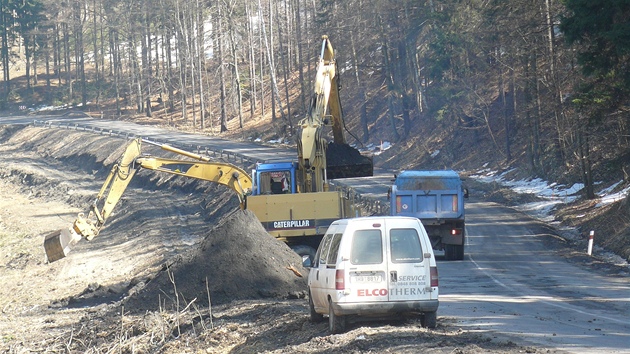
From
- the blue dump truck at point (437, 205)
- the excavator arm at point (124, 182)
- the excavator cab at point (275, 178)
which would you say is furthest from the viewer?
the blue dump truck at point (437, 205)

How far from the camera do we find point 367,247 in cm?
1267

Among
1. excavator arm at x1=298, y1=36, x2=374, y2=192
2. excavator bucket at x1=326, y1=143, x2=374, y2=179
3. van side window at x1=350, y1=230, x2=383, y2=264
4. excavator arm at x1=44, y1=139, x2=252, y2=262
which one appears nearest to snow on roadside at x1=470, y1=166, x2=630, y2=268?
excavator bucket at x1=326, y1=143, x2=374, y2=179

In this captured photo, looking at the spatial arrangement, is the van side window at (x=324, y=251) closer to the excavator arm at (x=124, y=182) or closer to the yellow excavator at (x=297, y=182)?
the yellow excavator at (x=297, y=182)

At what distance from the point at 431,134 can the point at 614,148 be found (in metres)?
24.8

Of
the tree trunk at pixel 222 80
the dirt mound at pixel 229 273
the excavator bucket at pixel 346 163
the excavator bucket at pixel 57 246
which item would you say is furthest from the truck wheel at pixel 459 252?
the tree trunk at pixel 222 80

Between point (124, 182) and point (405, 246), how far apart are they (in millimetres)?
14711

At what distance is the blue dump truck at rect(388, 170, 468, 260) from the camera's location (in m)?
26.9

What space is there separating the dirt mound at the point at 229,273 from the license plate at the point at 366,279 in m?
6.54

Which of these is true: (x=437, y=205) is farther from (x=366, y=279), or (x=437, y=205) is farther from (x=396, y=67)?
(x=396, y=67)

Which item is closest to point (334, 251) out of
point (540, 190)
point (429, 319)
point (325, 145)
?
point (429, 319)

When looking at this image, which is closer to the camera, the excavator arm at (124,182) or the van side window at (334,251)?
the van side window at (334,251)

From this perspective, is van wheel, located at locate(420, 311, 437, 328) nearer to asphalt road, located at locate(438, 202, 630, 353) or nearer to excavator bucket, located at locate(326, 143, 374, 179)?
asphalt road, located at locate(438, 202, 630, 353)

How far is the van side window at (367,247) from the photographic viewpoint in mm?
12625

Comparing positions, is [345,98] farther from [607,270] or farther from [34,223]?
[607,270]
